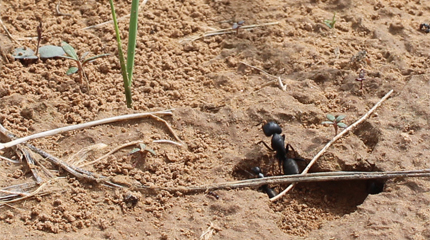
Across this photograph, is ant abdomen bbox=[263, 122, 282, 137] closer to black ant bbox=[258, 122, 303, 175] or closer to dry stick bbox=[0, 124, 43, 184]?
black ant bbox=[258, 122, 303, 175]

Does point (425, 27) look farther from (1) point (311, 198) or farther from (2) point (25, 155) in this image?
(2) point (25, 155)

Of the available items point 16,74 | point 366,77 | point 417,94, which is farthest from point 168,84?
point 417,94

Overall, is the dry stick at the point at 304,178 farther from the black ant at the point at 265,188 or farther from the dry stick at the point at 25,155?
the dry stick at the point at 25,155

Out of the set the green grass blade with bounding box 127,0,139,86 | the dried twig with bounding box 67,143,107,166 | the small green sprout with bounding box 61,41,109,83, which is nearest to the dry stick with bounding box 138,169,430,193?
the dried twig with bounding box 67,143,107,166

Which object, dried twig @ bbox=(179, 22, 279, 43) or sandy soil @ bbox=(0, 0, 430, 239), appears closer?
sandy soil @ bbox=(0, 0, 430, 239)

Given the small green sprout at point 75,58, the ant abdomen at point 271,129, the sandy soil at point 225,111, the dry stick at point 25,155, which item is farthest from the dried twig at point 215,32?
the dry stick at point 25,155

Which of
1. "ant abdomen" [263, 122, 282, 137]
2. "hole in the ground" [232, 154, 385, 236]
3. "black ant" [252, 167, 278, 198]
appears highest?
"ant abdomen" [263, 122, 282, 137]

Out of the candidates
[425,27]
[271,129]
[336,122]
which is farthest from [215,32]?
[425,27]
